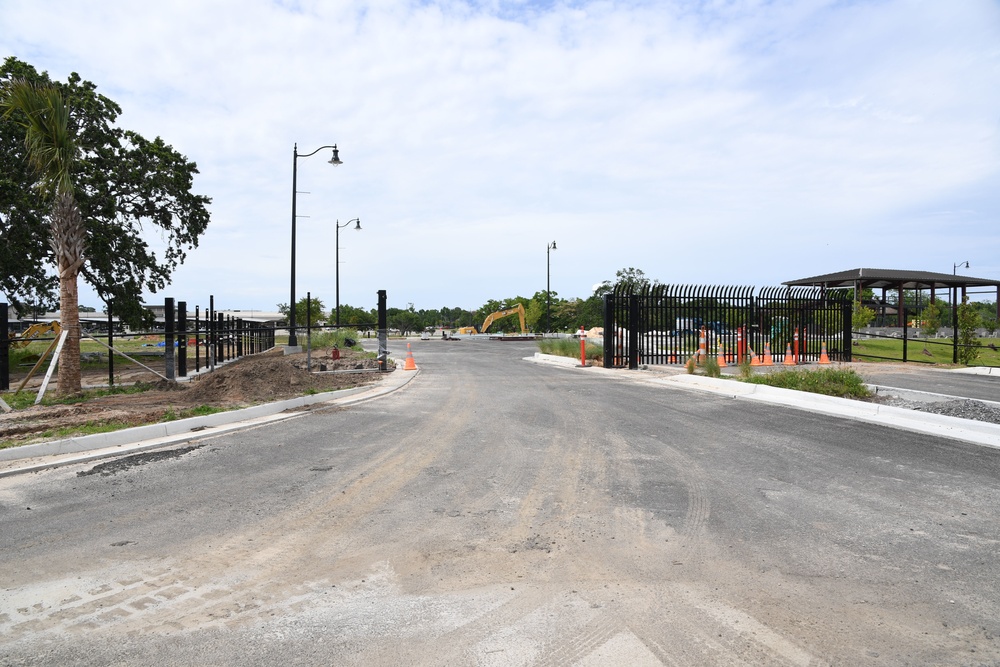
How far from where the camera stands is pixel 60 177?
12.0m

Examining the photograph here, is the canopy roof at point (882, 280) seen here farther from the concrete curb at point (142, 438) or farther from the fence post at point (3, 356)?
the fence post at point (3, 356)

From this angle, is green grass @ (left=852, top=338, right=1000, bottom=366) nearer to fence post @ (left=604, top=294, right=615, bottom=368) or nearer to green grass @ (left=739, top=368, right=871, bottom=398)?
fence post @ (left=604, top=294, right=615, bottom=368)

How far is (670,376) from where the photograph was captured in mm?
17406

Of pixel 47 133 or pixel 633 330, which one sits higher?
pixel 47 133

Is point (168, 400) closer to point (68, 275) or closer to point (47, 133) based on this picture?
point (68, 275)

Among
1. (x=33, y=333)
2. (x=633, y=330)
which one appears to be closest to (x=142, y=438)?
(x=633, y=330)

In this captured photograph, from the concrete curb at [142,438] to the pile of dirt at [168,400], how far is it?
42 centimetres

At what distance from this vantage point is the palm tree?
11563 millimetres

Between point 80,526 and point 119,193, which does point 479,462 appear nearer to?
point 80,526

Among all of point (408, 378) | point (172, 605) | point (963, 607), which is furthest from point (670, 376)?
point (172, 605)

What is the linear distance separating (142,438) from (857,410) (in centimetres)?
1143

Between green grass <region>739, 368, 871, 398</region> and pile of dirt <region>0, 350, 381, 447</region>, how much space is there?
32.9ft

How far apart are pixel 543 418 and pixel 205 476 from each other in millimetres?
5371

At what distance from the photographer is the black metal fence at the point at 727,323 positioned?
802 inches
